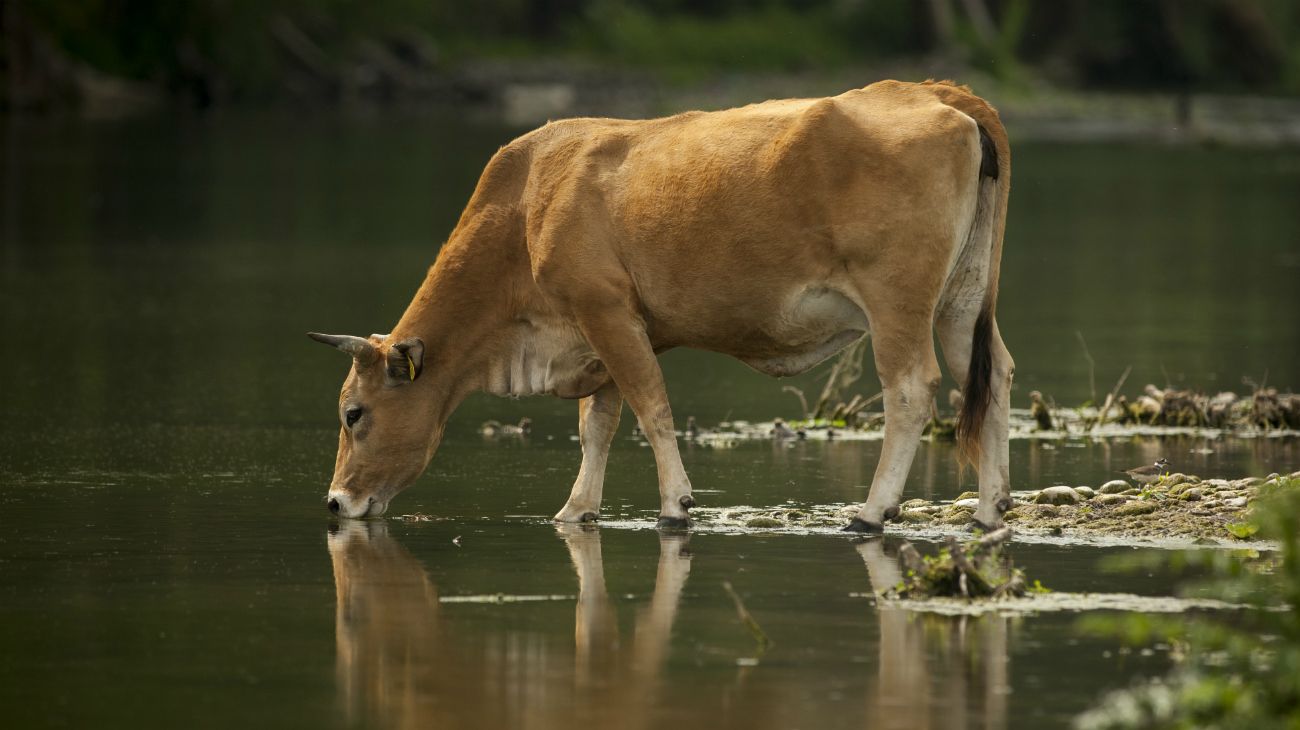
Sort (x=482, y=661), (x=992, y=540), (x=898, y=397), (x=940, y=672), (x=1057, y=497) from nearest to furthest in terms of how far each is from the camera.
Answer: (x=940, y=672), (x=482, y=661), (x=992, y=540), (x=898, y=397), (x=1057, y=497)

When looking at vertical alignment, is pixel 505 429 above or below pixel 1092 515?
above

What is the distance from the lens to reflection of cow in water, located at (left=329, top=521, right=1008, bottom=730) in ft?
26.0

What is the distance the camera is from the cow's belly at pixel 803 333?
11.6 m

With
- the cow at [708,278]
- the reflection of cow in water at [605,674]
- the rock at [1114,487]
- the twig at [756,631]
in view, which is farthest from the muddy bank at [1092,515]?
the twig at [756,631]

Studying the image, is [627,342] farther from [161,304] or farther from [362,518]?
[161,304]

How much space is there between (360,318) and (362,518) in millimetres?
9515

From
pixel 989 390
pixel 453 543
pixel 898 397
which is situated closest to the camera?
pixel 453 543

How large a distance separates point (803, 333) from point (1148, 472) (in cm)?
239

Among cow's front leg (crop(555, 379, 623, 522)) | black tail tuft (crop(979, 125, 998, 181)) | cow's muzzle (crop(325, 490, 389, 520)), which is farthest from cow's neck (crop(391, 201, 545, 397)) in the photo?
black tail tuft (crop(979, 125, 998, 181))

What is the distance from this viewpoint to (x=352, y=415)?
12.3 meters

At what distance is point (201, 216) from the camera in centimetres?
3419

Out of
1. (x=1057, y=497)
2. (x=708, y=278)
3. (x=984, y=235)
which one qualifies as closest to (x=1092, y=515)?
(x=1057, y=497)

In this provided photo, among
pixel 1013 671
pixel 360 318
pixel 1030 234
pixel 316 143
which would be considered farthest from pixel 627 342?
pixel 316 143

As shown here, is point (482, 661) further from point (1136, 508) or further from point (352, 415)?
point (1136, 508)
